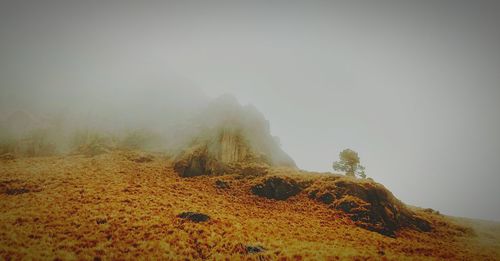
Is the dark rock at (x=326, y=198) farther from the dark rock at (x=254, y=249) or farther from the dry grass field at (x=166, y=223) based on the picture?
the dark rock at (x=254, y=249)

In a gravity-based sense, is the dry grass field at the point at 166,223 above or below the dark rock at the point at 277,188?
below

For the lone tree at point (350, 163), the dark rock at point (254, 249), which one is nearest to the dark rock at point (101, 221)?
the dark rock at point (254, 249)

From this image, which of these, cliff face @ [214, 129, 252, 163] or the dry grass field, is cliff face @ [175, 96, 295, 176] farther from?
the dry grass field

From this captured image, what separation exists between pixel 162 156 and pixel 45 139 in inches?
842

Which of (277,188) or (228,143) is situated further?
(228,143)

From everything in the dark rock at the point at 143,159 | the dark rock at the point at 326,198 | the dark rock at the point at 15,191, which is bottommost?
the dark rock at the point at 15,191

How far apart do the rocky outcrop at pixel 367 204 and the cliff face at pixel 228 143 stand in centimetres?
1083

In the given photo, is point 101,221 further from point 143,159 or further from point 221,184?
point 143,159

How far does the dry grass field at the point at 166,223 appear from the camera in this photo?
47.4ft

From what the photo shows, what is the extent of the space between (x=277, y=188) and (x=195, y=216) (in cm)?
1268

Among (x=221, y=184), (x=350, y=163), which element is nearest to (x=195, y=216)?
(x=221, y=184)

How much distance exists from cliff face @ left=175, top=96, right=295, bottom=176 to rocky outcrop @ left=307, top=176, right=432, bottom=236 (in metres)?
10.8

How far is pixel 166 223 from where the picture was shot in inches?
709

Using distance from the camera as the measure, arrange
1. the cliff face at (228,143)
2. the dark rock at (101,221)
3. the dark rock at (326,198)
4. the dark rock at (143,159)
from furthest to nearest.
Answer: the dark rock at (143,159) → the cliff face at (228,143) → the dark rock at (326,198) → the dark rock at (101,221)
